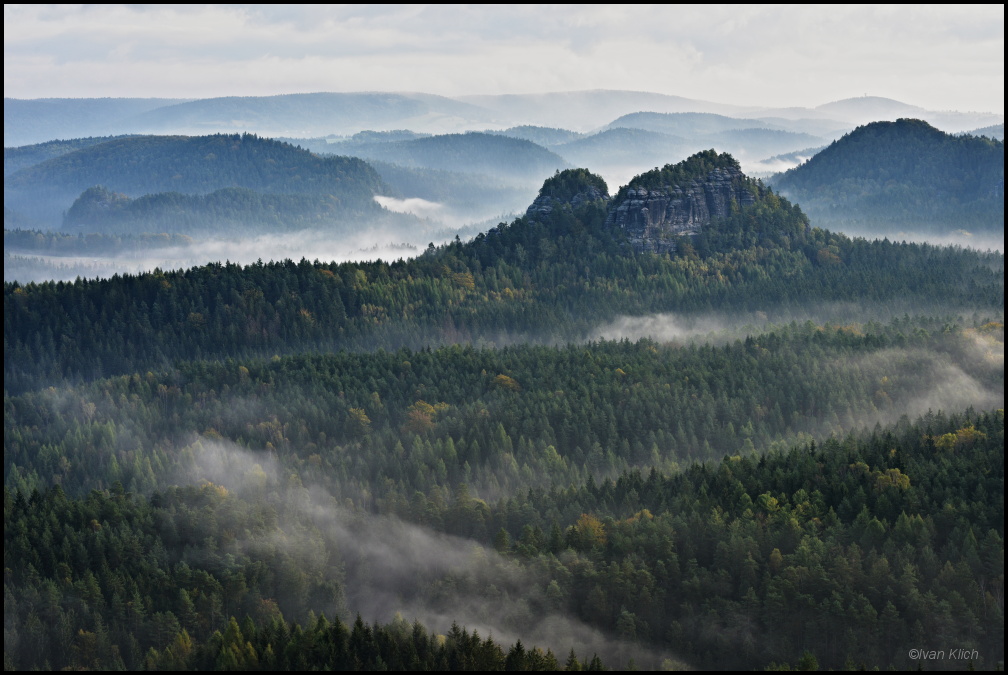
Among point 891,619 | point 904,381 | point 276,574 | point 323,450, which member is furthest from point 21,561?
point 904,381

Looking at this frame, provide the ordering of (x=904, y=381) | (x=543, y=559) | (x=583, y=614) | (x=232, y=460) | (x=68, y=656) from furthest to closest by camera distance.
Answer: (x=904, y=381)
(x=232, y=460)
(x=543, y=559)
(x=583, y=614)
(x=68, y=656)

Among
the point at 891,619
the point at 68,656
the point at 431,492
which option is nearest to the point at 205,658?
the point at 68,656

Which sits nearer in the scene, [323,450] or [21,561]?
[21,561]

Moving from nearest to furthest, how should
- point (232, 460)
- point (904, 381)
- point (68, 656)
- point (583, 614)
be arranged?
point (68, 656) → point (583, 614) → point (232, 460) → point (904, 381)

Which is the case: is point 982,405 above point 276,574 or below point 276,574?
above

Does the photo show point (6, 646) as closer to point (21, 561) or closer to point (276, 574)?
point (21, 561)

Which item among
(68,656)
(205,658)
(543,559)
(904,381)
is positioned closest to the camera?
(205,658)

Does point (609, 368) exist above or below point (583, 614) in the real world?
above

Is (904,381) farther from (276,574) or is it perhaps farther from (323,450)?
(276,574)

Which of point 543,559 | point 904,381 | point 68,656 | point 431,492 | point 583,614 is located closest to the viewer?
point 68,656
